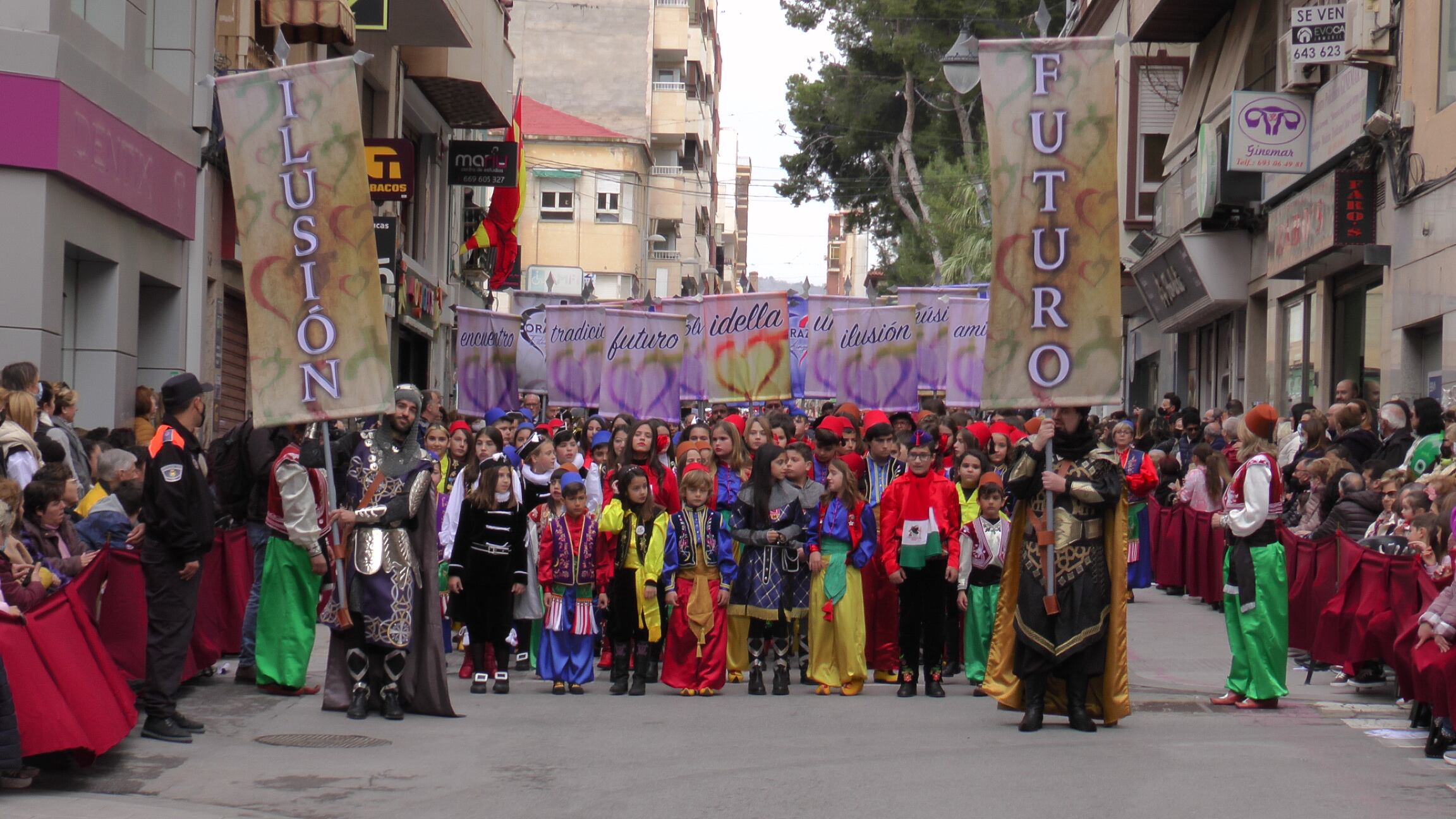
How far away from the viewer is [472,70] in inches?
1239

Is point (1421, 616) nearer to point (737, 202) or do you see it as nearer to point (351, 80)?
point (351, 80)

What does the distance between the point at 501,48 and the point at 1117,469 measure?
25.1 meters

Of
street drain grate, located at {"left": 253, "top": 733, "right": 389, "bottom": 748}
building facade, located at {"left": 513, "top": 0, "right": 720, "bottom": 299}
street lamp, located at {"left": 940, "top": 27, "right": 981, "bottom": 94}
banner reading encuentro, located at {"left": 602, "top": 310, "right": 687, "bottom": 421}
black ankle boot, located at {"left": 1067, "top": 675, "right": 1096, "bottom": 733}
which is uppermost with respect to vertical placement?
building facade, located at {"left": 513, "top": 0, "right": 720, "bottom": 299}

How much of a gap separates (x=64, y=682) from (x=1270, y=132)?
17814 millimetres

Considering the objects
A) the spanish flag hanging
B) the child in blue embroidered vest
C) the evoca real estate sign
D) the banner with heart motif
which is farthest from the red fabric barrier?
the spanish flag hanging

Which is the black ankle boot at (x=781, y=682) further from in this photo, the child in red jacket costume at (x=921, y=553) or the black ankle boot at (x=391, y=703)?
the black ankle boot at (x=391, y=703)

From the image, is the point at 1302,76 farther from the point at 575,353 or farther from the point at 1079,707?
the point at 1079,707

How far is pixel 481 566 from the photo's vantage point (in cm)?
1230

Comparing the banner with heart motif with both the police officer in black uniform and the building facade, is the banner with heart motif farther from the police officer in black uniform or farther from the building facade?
the building facade

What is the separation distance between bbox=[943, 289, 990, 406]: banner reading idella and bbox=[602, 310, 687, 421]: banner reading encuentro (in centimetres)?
317

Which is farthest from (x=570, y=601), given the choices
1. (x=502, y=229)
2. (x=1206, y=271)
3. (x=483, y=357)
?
(x=502, y=229)

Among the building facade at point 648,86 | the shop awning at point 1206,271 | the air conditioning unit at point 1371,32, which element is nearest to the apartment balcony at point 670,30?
the building facade at point 648,86

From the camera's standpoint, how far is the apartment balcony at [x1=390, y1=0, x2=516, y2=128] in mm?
30500

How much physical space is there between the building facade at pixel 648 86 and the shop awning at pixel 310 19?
45264 millimetres
